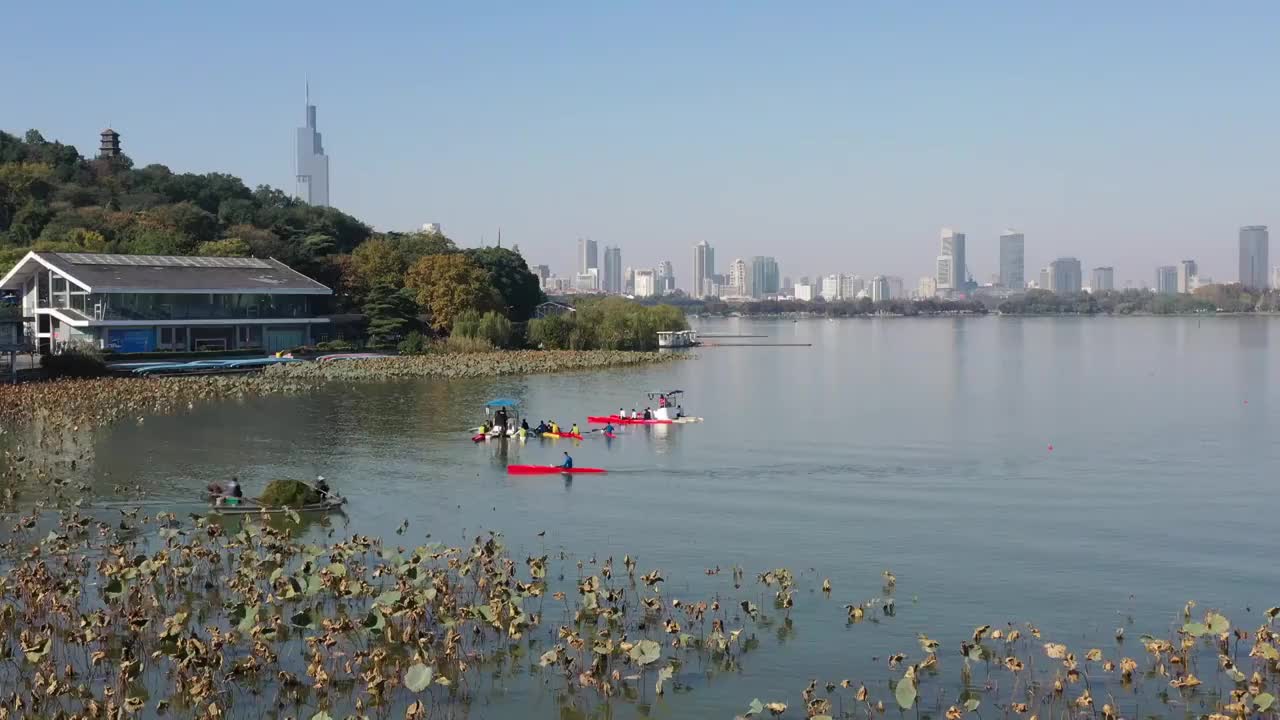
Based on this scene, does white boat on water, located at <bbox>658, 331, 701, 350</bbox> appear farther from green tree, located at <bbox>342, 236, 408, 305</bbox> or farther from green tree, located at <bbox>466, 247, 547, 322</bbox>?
green tree, located at <bbox>342, 236, 408, 305</bbox>

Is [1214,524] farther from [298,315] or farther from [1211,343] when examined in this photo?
[1211,343]

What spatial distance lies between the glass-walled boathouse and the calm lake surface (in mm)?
20996

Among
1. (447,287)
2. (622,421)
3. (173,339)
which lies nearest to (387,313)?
(447,287)

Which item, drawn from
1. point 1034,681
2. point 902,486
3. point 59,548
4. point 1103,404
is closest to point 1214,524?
point 902,486

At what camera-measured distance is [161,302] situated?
7550cm

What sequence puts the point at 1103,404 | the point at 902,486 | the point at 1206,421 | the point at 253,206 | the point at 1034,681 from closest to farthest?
the point at 1034,681 → the point at 902,486 → the point at 1206,421 → the point at 1103,404 → the point at 253,206

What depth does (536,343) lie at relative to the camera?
306ft

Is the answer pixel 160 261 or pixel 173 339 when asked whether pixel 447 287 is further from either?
pixel 173 339

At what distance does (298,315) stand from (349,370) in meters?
16.4

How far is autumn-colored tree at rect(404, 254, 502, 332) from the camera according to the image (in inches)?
3529

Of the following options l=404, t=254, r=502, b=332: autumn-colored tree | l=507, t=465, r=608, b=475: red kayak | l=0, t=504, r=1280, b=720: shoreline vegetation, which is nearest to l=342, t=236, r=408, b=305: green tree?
l=404, t=254, r=502, b=332: autumn-colored tree

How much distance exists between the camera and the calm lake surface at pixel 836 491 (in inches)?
790

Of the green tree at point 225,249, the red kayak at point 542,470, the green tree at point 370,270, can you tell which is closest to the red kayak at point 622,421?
the red kayak at point 542,470

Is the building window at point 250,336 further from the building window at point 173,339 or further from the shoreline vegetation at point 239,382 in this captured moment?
the shoreline vegetation at point 239,382
